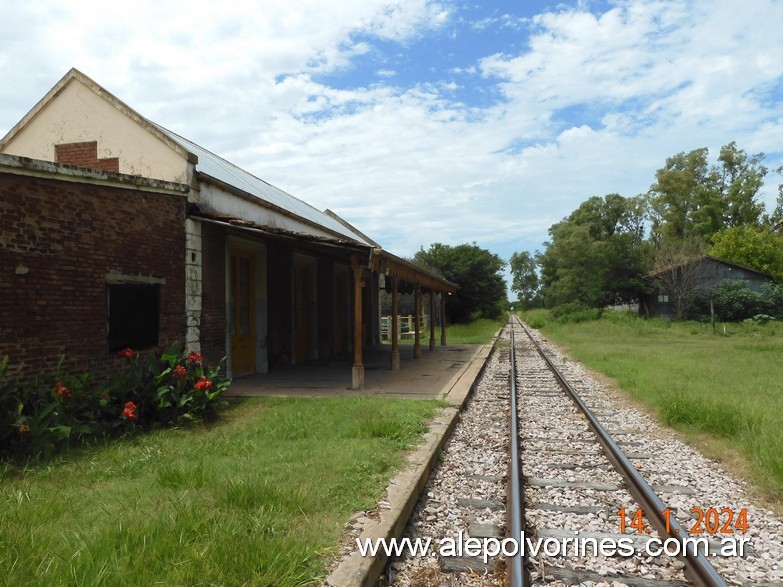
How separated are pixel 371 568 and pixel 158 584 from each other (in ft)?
3.76

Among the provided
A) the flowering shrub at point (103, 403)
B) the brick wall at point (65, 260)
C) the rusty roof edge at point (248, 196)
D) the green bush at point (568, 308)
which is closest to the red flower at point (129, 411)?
the flowering shrub at point (103, 403)

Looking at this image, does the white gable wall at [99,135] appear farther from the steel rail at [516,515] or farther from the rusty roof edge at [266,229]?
the steel rail at [516,515]

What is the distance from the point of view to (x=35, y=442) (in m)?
5.29

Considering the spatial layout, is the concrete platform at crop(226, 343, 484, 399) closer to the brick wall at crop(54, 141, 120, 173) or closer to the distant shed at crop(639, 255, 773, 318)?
the brick wall at crop(54, 141, 120, 173)

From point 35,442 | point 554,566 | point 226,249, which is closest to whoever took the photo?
point 554,566

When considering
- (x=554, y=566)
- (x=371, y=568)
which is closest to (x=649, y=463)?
(x=554, y=566)

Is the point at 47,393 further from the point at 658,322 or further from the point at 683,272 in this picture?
the point at 683,272

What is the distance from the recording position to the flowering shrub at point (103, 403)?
5.28m

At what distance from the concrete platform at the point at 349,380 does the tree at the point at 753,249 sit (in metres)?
40.5

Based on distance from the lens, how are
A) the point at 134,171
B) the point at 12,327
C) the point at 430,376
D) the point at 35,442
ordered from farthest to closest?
the point at 430,376
the point at 134,171
the point at 12,327
the point at 35,442

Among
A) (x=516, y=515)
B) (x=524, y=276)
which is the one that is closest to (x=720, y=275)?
(x=516, y=515)

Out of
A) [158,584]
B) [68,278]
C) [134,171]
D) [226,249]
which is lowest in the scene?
[158,584]

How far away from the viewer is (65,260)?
6.62 m

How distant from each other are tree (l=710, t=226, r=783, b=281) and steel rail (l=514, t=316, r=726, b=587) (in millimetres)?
46625
